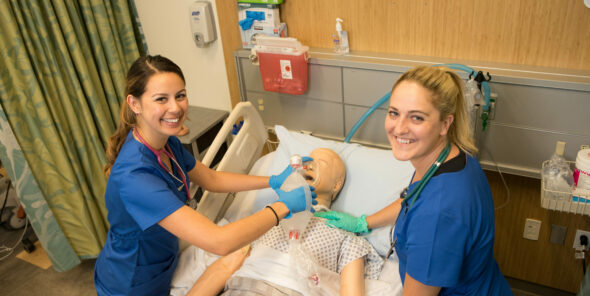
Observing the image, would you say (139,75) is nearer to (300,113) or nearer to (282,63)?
(282,63)

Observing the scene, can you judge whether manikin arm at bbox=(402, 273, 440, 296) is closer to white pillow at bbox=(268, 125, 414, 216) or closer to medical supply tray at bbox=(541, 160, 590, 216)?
white pillow at bbox=(268, 125, 414, 216)

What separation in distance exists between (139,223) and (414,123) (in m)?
0.96

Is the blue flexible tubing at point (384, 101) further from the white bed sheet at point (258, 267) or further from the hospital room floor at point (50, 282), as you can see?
the hospital room floor at point (50, 282)

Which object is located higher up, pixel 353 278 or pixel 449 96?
pixel 449 96

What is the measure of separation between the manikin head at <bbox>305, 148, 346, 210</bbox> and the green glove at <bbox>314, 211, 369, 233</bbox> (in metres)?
0.07

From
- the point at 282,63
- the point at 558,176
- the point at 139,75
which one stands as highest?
the point at 139,75

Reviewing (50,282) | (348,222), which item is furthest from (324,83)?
(50,282)

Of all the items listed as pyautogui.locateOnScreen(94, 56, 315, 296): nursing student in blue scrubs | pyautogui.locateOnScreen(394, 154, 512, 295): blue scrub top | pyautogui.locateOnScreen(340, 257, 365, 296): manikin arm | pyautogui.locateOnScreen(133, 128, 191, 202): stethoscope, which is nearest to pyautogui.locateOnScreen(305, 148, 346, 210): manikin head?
pyautogui.locateOnScreen(94, 56, 315, 296): nursing student in blue scrubs

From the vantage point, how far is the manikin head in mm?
1998

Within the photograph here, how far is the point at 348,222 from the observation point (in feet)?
6.21

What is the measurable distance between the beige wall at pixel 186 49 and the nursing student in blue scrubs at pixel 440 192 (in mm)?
1771

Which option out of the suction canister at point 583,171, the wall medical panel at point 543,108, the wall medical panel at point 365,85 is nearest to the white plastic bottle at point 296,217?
the wall medical panel at point 365,85

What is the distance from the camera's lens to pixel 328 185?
203cm

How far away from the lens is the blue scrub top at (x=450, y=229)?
4.10ft
